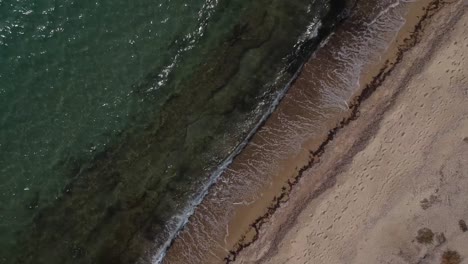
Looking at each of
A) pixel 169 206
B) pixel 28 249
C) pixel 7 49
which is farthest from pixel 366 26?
pixel 28 249

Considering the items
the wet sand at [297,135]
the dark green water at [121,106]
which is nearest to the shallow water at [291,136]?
the wet sand at [297,135]

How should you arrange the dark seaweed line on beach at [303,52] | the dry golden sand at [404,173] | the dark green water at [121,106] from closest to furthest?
the dry golden sand at [404,173] < the dark seaweed line on beach at [303,52] < the dark green water at [121,106]

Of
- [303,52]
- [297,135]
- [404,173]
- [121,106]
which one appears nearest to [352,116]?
[297,135]

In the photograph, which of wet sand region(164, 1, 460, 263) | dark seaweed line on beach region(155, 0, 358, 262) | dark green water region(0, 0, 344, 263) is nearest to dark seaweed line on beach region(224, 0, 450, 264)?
wet sand region(164, 1, 460, 263)

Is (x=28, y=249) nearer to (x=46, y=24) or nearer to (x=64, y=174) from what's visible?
(x=64, y=174)

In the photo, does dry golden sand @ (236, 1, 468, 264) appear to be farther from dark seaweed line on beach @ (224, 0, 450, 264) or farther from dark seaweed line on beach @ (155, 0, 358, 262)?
dark seaweed line on beach @ (155, 0, 358, 262)

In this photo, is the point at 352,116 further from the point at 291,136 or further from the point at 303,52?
the point at 303,52

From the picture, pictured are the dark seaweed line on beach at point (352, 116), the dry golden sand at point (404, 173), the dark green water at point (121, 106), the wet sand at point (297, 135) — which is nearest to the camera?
the dry golden sand at point (404, 173)

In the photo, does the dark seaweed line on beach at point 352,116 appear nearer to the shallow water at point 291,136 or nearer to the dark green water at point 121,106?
the shallow water at point 291,136
